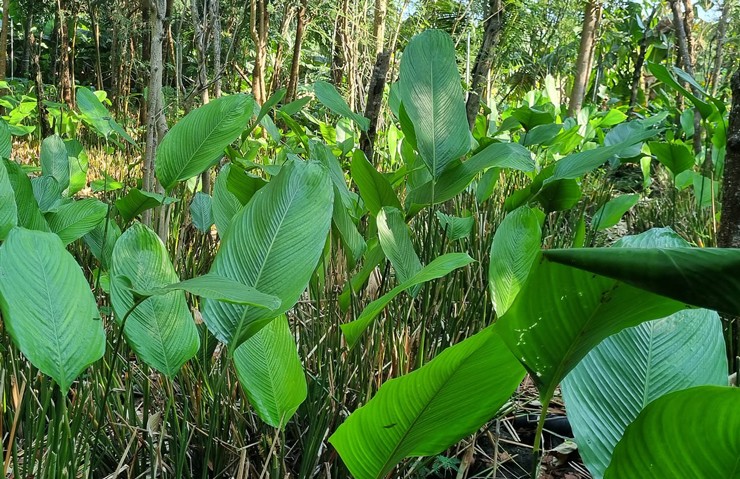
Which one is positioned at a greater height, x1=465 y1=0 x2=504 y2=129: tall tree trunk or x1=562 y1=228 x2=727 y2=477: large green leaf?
x1=465 y1=0 x2=504 y2=129: tall tree trunk

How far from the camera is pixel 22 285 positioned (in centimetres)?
47

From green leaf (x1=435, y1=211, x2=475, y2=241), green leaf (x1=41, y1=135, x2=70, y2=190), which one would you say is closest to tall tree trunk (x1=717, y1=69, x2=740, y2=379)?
green leaf (x1=435, y1=211, x2=475, y2=241)

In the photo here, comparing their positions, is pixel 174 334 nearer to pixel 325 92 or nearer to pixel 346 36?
pixel 325 92

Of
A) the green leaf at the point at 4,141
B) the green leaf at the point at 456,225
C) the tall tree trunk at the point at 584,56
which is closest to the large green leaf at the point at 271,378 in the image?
the green leaf at the point at 456,225

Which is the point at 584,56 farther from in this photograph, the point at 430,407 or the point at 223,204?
the point at 430,407

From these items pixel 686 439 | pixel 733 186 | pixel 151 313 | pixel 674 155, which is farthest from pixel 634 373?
pixel 674 155

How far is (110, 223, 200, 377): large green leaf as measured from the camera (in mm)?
533

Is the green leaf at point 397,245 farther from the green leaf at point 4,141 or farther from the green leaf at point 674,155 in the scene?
the green leaf at point 674,155

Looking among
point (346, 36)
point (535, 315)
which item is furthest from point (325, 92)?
point (346, 36)

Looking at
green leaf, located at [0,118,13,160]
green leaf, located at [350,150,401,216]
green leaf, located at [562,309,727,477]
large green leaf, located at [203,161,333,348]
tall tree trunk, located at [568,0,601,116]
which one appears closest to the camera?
green leaf, located at [562,309,727,477]

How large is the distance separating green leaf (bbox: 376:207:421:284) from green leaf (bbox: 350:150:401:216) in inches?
2.5

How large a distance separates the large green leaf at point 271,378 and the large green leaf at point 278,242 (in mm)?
33

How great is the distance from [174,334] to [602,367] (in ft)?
1.13

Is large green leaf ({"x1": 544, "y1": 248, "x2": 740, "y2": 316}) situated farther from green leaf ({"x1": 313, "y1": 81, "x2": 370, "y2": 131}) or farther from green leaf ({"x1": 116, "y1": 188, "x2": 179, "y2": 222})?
green leaf ({"x1": 313, "y1": 81, "x2": 370, "y2": 131})
